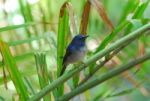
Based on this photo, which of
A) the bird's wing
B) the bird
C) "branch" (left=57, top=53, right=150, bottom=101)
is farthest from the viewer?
the bird

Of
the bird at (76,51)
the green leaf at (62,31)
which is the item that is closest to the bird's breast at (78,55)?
the bird at (76,51)

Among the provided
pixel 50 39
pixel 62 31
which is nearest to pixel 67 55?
pixel 50 39

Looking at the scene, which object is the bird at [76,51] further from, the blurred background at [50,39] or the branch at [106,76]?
the branch at [106,76]

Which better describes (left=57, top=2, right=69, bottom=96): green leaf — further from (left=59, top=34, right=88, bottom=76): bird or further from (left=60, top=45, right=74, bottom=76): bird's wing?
(left=59, top=34, right=88, bottom=76): bird

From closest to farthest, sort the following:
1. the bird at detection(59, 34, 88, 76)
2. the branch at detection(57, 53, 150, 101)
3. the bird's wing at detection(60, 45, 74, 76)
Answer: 1. the branch at detection(57, 53, 150, 101)
2. the bird's wing at detection(60, 45, 74, 76)
3. the bird at detection(59, 34, 88, 76)

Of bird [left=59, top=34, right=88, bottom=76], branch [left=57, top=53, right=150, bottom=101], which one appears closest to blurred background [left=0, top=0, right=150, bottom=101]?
bird [left=59, top=34, right=88, bottom=76]

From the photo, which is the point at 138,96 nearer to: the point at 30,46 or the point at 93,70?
the point at 30,46

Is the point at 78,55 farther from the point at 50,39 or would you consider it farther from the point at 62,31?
the point at 62,31

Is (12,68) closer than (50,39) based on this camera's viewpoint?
Yes

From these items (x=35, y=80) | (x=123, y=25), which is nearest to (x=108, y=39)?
(x=123, y=25)

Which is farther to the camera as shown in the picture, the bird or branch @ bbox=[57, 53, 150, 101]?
the bird

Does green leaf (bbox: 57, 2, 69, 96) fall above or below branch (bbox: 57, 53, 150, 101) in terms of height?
above
